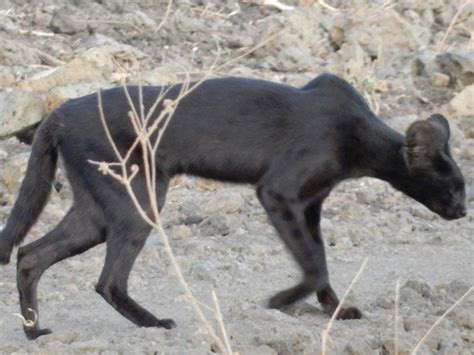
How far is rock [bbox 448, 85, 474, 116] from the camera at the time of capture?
11242mm

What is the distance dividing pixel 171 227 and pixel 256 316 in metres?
2.57

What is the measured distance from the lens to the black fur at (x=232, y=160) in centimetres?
657

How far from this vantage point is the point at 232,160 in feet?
22.5

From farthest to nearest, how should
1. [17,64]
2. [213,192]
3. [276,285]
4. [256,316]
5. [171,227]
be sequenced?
[17,64]
[213,192]
[171,227]
[276,285]
[256,316]

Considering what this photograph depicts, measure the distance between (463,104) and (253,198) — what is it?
2.67 meters

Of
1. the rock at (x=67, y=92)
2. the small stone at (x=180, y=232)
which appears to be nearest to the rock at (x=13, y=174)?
the rock at (x=67, y=92)

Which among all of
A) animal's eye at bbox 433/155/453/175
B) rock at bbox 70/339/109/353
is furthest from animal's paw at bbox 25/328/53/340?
animal's eye at bbox 433/155/453/175

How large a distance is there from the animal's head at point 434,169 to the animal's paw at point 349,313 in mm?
797

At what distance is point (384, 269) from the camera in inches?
320

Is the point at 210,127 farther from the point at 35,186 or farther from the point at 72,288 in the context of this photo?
the point at 72,288

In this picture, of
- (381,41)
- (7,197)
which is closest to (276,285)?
(7,197)

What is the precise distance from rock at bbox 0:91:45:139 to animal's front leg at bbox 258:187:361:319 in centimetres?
375

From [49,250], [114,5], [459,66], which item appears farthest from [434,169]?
[114,5]

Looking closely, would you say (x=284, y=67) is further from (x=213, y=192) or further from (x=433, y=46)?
(x=213, y=192)
